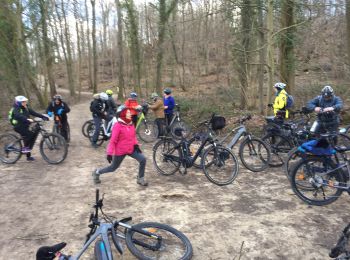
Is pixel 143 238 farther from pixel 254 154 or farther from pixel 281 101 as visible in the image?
pixel 281 101

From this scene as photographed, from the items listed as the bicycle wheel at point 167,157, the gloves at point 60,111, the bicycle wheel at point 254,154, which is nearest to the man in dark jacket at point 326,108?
the bicycle wheel at point 254,154

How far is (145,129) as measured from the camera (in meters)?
11.6

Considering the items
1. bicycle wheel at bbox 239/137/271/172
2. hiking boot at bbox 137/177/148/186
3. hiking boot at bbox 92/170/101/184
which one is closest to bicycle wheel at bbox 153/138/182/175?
hiking boot at bbox 137/177/148/186

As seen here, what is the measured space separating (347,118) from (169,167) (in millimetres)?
6993

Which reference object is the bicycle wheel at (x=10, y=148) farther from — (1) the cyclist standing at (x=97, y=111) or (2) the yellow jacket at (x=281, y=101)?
(2) the yellow jacket at (x=281, y=101)

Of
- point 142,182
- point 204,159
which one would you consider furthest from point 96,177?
point 204,159

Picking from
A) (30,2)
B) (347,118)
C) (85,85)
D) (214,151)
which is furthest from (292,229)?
(85,85)

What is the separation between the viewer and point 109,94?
10961 mm

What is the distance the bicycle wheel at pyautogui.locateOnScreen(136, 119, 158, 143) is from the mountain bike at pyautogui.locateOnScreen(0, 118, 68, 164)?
12.0 feet

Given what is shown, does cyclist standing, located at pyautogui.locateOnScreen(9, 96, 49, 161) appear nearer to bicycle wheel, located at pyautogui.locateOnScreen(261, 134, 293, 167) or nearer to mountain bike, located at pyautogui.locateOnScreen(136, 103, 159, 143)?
mountain bike, located at pyautogui.locateOnScreen(136, 103, 159, 143)

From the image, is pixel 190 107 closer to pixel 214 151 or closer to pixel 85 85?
pixel 214 151

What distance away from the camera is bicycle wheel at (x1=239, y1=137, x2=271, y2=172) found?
7.18m

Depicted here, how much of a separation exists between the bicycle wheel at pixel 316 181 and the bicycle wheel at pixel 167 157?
2.65 metres

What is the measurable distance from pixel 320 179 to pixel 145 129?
7372mm
